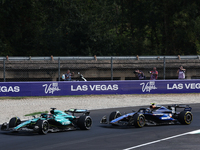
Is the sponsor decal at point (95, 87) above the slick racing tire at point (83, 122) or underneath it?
above

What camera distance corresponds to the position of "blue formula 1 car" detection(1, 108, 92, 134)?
10359 mm

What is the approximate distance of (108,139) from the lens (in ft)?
33.2

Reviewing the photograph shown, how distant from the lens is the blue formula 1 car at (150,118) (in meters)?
11.6

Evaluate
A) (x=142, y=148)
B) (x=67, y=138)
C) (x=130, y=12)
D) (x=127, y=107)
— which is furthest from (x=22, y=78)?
(x=130, y=12)

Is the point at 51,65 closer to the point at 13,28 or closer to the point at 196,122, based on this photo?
the point at 196,122

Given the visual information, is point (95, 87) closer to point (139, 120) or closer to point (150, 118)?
point (150, 118)

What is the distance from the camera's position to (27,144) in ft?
30.6

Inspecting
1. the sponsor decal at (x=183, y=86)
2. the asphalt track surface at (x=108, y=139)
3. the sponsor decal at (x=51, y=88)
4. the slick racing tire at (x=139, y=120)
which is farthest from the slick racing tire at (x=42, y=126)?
the sponsor decal at (x=183, y=86)

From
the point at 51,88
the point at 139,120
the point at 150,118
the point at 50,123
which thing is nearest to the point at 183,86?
the point at 51,88

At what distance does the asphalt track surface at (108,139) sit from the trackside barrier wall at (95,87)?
31.1 ft

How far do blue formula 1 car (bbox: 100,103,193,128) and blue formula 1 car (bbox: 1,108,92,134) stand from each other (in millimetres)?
1022

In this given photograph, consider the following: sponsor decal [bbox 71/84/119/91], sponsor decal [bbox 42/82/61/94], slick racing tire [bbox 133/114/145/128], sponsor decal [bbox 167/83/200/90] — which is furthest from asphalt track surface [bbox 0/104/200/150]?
sponsor decal [bbox 167/83/200/90]

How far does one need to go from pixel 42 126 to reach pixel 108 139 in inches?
73.0

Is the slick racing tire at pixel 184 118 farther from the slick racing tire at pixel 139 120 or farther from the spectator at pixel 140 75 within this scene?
the spectator at pixel 140 75
